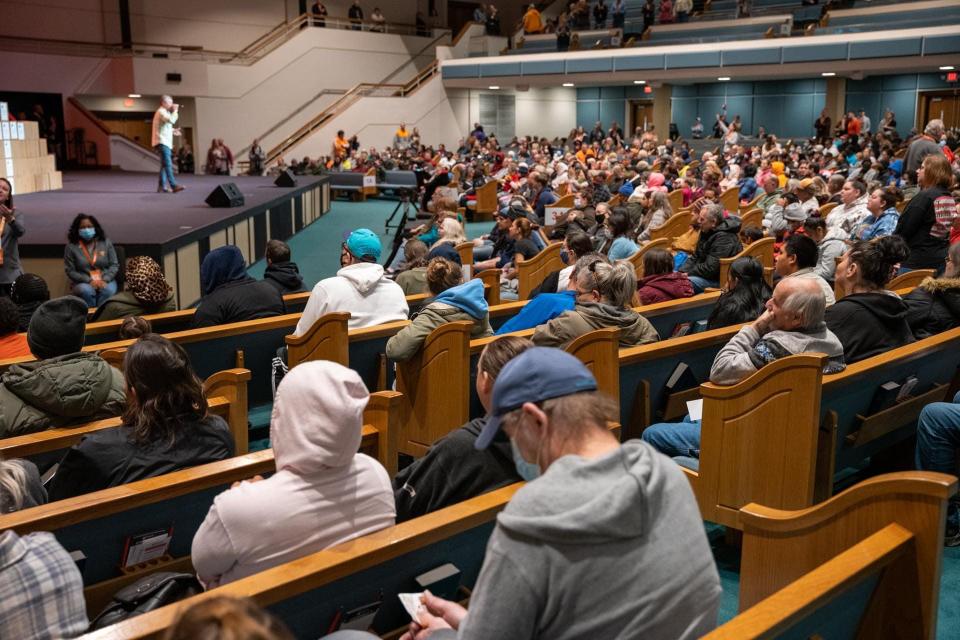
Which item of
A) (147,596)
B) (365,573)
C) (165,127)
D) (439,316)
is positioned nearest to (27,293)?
(439,316)

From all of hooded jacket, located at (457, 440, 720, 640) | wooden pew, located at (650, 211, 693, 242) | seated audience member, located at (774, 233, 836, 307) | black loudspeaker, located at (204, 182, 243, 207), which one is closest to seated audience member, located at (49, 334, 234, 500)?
hooded jacket, located at (457, 440, 720, 640)

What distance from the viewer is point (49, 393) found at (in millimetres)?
3045

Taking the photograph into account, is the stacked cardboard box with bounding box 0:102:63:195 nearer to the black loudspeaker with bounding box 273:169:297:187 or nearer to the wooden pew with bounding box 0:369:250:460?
the black loudspeaker with bounding box 273:169:297:187

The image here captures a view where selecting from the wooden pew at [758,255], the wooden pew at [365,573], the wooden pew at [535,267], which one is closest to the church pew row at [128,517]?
the wooden pew at [365,573]

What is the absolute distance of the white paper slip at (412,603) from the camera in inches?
71.2

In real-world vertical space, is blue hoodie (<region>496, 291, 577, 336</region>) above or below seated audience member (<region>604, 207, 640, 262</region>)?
below

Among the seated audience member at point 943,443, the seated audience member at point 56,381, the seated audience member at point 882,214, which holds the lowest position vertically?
the seated audience member at point 943,443

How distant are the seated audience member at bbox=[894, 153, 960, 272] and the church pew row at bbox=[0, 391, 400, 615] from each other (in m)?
5.16

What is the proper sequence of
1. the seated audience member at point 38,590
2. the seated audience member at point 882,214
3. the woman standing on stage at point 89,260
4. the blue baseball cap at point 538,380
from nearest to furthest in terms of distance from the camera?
1. the blue baseball cap at point 538,380
2. the seated audience member at point 38,590
3. the woman standing on stage at point 89,260
4. the seated audience member at point 882,214

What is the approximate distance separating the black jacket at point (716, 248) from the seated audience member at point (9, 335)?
459 cm

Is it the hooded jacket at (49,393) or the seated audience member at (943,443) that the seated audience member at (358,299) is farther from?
the seated audience member at (943,443)

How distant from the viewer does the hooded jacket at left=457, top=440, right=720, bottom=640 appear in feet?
4.43

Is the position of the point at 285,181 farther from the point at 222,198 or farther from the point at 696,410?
the point at 696,410

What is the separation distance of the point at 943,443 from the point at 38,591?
309 cm
